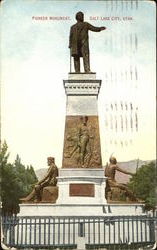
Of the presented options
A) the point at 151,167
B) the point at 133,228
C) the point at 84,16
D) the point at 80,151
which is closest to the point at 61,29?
the point at 84,16

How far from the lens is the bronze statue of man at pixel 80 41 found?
8.88 meters

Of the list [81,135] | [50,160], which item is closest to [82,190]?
[50,160]

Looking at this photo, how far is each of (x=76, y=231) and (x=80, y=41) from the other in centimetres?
351

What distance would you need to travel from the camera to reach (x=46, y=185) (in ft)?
29.2

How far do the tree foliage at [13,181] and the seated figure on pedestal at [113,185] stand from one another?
1.36 metres

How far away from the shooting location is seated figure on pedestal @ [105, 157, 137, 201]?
8.79 meters

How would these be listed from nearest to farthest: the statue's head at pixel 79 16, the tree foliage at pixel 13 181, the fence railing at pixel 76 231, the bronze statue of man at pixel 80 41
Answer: the fence railing at pixel 76 231 → the tree foliage at pixel 13 181 → the statue's head at pixel 79 16 → the bronze statue of man at pixel 80 41

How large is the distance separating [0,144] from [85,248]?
7.61 ft

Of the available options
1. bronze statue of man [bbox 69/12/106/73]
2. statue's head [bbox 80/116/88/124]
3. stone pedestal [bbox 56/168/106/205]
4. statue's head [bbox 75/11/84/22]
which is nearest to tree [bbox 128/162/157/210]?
stone pedestal [bbox 56/168/106/205]

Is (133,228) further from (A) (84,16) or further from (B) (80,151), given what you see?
(A) (84,16)

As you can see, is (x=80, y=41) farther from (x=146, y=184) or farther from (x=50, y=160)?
(x=146, y=184)

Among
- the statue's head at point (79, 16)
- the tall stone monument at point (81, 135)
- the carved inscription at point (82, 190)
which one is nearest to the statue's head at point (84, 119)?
the tall stone monument at point (81, 135)

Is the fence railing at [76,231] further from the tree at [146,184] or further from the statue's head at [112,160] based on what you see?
the statue's head at [112,160]

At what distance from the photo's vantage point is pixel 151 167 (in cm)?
870
